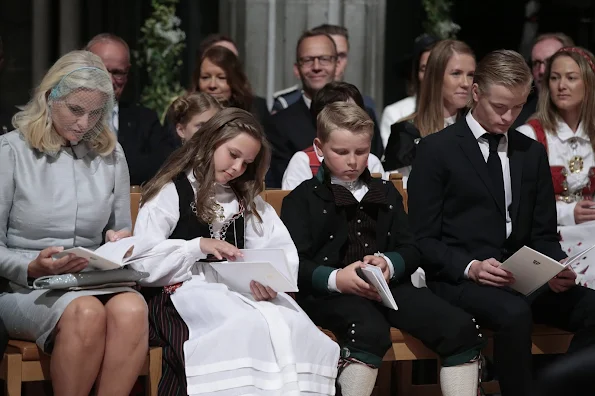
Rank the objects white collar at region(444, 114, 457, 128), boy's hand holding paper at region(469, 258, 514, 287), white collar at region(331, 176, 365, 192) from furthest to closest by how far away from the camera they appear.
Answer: white collar at region(444, 114, 457, 128), white collar at region(331, 176, 365, 192), boy's hand holding paper at region(469, 258, 514, 287)

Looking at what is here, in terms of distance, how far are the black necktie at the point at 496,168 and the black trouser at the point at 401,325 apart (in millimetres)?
582

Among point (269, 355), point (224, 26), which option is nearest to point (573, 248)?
point (269, 355)

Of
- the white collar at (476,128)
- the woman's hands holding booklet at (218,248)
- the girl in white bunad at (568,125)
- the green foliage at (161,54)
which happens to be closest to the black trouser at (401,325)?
the woman's hands holding booklet at (218,248)

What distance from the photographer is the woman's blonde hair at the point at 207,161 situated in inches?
197

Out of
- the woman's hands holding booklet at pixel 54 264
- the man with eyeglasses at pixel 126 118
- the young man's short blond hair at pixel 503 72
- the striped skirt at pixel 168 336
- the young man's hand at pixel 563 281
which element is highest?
the young man's short blond hair at pixel 503 72

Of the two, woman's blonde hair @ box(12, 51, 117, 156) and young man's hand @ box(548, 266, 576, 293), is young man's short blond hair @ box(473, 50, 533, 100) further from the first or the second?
woman's blonde hair @ box(12, 51, 117, 156)

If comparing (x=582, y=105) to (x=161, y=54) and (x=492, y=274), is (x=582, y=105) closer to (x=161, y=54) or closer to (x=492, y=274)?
(x=492, y=274)

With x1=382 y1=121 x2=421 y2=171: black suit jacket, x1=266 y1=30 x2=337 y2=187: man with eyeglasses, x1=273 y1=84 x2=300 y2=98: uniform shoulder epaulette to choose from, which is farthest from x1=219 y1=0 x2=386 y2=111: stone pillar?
x1=382 y1=121 x2=421 y2=171: black suit jacket

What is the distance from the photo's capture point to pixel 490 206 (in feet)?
17.4

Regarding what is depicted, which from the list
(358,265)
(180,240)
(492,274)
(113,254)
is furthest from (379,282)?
(113,254)

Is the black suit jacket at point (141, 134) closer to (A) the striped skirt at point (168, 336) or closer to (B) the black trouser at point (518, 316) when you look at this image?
(A) the striped skirt at point (168, 336)

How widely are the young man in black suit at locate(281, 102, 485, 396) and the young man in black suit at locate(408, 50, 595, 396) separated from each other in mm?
138

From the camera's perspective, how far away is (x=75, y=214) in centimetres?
494

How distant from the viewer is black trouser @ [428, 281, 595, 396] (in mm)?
4973
